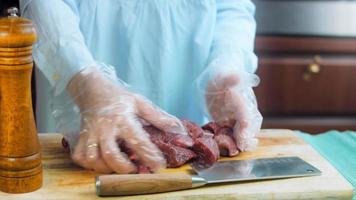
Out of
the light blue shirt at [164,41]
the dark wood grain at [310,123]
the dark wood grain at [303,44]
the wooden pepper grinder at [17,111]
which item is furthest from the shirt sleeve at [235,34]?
the dark wood grain at [310,123]

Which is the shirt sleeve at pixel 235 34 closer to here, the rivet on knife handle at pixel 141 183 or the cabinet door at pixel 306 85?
the rivet on knife handle at pixel 141 183

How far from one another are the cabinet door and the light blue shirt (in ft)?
2.31

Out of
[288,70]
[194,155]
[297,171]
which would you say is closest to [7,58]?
[194,155]

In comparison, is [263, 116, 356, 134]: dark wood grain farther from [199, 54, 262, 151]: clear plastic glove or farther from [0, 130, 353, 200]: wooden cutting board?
Result: [0, 130, 353, 200]: wooden cutting board

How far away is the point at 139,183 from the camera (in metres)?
0.72

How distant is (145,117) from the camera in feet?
2.66

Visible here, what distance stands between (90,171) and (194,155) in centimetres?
16

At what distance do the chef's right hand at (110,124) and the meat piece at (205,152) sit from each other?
0.03 metres

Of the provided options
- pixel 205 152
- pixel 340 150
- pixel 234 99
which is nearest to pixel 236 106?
pixel 234 99

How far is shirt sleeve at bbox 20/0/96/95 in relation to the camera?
0.85m

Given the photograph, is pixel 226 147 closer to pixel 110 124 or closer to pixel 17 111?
pixel 110 124

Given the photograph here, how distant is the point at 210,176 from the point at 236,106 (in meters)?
0.19

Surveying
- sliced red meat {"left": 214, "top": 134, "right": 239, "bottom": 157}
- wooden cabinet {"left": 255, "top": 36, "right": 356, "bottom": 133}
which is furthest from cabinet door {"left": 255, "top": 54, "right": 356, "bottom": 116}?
sliced red meat {"left": 214, "top": 134, "right": 239, "bottom": 157}

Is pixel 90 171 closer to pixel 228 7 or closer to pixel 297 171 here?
pixel 297 171
